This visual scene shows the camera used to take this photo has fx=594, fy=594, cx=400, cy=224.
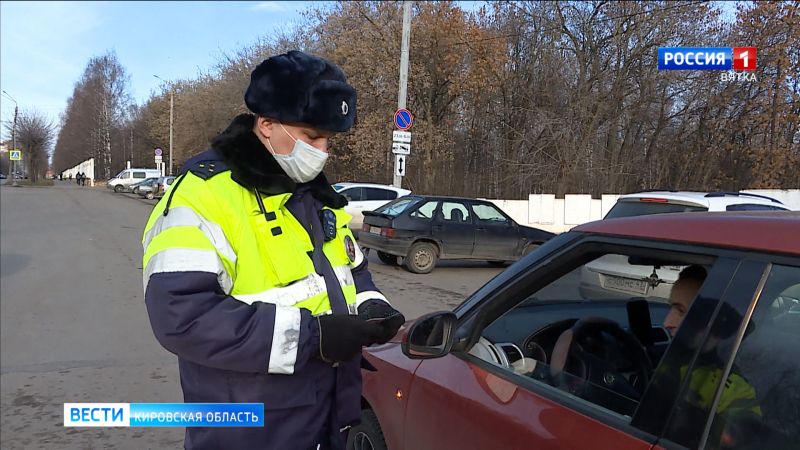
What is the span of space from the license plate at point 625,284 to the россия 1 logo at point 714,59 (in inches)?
831

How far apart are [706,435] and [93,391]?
176 inches

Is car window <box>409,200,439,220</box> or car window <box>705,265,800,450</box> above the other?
car window <box>409,200,439,220</box>

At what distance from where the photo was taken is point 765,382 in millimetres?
1519

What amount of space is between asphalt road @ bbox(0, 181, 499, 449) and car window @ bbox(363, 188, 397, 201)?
4.15 m

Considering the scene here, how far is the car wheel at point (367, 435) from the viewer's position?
8.75ft

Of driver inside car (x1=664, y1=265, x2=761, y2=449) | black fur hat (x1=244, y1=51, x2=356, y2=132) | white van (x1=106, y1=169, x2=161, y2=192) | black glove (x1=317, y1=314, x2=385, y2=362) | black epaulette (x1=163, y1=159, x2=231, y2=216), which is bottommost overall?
driver inside car (x1=664, y1=265, x2=761, y2=449)

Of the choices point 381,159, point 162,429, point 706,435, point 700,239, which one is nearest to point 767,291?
point 700,239

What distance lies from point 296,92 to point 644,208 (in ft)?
18.8

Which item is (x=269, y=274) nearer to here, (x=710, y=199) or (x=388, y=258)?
(x=710, y=199)

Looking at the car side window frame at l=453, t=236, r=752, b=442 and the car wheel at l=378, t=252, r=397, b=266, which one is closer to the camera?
the car side window frame at l=453, t=236, r=752, b=442

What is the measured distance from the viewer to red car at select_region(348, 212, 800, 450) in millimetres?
1507

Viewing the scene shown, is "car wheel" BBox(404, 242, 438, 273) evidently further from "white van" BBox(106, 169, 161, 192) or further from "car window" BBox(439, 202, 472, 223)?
"white van" BBox(106, 169, 161, 192)

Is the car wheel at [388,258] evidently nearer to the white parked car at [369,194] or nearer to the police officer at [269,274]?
the white parked car at [369,194]

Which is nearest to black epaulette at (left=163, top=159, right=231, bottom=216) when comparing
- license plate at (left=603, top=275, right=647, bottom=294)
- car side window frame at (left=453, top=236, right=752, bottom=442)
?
car side window frame at (left=453, top=236, right=752, bottom=442)
